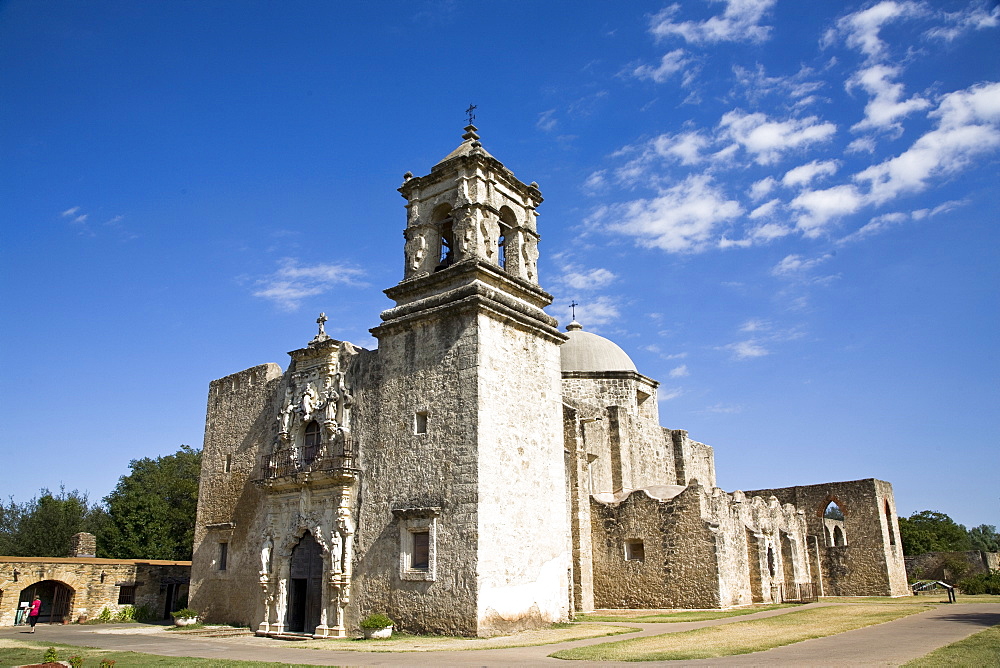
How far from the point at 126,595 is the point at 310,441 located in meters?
10.8

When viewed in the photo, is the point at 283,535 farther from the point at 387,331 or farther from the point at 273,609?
the point at 387,331

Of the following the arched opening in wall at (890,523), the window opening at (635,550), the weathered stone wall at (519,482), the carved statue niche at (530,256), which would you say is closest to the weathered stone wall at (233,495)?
the weathered stone wall at (519,482)

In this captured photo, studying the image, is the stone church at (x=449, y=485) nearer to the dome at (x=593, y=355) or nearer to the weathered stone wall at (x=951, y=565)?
the dome at (x=593, y=355)

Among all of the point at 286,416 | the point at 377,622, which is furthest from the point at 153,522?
the point at 377,622

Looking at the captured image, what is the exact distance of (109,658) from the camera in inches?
517

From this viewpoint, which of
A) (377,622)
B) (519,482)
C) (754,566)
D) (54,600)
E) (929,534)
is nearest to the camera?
(377,622)

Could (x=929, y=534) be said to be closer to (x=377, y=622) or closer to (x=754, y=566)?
(x=754, y=566)

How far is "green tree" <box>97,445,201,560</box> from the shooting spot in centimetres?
3959

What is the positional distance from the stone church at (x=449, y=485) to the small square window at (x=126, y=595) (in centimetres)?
447

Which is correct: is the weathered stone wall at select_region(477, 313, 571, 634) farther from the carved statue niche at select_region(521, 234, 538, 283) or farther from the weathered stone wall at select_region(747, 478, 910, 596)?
the weathered stone wall at select_region(747, 478, 910, 596)

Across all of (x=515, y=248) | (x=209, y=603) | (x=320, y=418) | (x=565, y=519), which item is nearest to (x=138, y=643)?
(x=209, y=603)

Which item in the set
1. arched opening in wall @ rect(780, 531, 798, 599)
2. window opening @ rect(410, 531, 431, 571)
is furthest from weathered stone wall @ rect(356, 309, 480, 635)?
arched opening in wall @ rect(780, 531, 798, 599)

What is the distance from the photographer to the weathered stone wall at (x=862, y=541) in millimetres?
32969

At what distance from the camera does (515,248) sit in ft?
68.2
